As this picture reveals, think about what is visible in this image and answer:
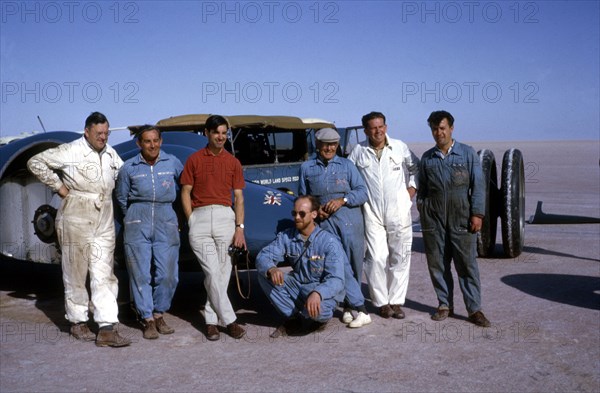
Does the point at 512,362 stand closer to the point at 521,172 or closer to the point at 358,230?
the point at 358,230

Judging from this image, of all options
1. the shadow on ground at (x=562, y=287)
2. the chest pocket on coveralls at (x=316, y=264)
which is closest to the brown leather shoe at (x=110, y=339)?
the chest pocket on coveralls at (x=316, y=264)

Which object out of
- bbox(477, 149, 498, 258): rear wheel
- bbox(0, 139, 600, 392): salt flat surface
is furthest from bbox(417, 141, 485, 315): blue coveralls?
bbox(477, 149, 498, 258): rear wheel

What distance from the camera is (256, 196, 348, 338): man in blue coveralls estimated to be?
486 cm

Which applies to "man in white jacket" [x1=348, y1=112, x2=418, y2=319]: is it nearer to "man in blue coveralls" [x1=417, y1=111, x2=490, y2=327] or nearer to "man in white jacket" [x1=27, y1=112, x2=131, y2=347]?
"man in blue coveralls" [x1=417, y1=111, x2=490, y2=327]

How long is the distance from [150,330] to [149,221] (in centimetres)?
88

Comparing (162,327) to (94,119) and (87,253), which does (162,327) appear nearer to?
(87,253)

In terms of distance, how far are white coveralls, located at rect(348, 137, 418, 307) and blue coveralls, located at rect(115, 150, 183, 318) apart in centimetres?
169

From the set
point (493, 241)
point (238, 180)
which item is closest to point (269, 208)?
point (238, 180)

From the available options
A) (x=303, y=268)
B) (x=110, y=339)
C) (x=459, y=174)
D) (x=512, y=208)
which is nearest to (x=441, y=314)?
(x=459, y=174)

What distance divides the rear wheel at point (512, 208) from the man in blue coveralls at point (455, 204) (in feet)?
9.65

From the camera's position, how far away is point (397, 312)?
17.8ft

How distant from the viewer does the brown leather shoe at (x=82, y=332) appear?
489cm

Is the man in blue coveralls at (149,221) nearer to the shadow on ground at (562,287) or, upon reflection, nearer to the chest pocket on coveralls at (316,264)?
the chest pocket on coveralls at (316,264)

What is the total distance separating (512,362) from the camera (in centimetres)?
422
